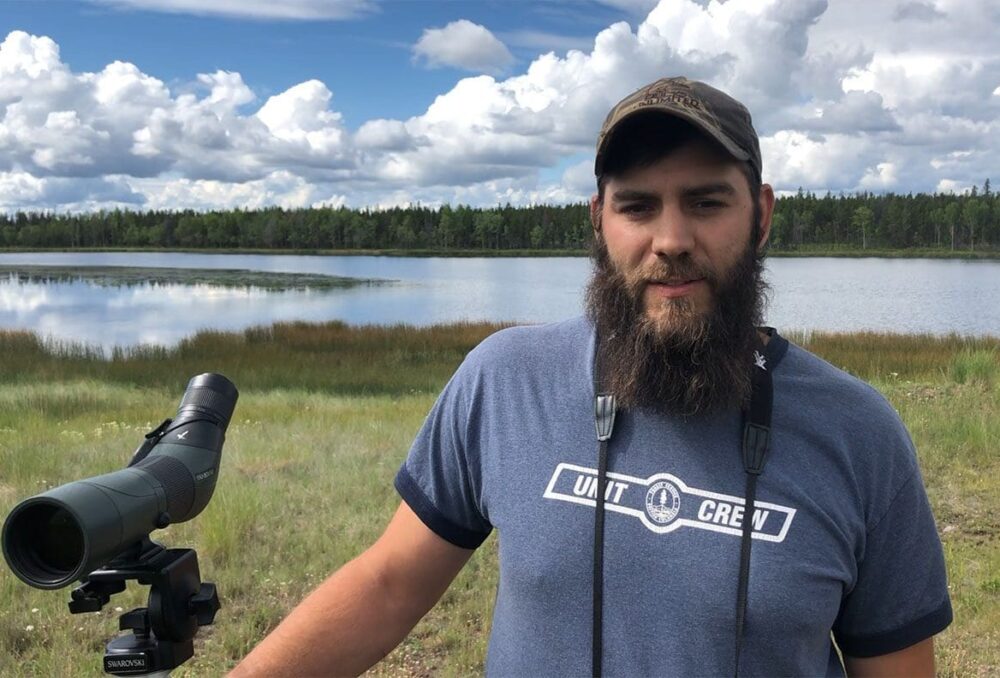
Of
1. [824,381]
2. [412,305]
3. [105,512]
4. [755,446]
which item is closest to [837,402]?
[824,381]

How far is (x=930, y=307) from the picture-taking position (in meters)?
31.6

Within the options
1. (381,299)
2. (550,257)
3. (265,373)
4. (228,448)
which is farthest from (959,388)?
(550,257)

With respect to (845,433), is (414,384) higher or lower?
lower

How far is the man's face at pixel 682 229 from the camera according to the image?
1.39 m

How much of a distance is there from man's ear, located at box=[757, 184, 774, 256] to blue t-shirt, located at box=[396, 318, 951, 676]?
0.23m

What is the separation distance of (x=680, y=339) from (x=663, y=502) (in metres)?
0.30

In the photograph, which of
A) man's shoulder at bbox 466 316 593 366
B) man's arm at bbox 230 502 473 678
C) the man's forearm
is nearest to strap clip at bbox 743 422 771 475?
man's shoulder at bbox 466 316 593 366

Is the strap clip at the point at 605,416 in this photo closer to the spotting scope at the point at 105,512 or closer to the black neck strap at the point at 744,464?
the black neck strap at the point at 744,464

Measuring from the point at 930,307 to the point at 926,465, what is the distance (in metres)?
29.4

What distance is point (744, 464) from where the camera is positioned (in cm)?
129

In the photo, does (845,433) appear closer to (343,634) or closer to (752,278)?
(752,278)

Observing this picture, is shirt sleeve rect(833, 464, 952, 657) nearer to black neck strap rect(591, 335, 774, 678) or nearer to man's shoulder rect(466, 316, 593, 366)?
black neck strap rect(591, 335, 774, 678)

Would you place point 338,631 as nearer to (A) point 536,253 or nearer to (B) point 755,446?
(B) point 755,446

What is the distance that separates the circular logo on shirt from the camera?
1272 mm
